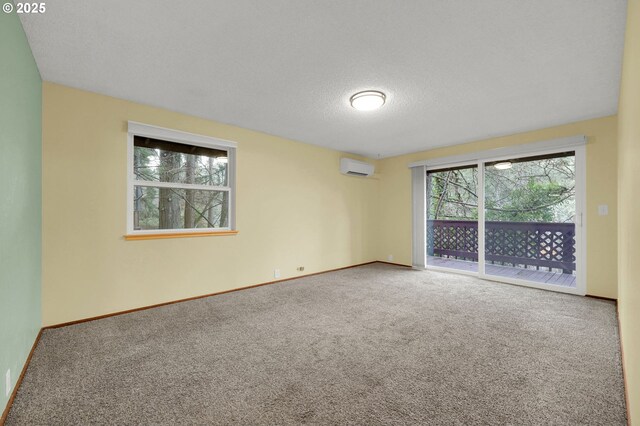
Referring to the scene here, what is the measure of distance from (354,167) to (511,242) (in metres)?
2.90

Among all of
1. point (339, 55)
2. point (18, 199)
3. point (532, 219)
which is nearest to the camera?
point (18, 199)

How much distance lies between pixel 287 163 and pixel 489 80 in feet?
9.49

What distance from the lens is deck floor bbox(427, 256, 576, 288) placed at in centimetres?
376

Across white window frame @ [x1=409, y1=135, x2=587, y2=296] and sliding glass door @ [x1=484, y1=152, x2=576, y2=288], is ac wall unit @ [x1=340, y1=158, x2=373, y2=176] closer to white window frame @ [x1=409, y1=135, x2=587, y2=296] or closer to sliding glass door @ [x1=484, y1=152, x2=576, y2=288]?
white window frame @ [x1=409, y1=135, x2=587, y2=296]

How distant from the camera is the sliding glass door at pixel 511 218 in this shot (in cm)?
372

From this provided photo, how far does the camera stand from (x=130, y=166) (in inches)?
117

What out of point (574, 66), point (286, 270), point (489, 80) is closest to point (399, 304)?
point (286, 270)

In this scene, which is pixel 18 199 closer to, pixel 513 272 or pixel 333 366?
pixel 333 366

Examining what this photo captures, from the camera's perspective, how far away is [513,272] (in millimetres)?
4242

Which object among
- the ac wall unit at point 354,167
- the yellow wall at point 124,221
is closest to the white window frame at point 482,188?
the ac wall unit at point 354,167

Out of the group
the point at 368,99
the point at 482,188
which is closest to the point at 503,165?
the point at 482,188

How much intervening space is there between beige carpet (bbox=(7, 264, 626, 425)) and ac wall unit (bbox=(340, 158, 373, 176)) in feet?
9.02

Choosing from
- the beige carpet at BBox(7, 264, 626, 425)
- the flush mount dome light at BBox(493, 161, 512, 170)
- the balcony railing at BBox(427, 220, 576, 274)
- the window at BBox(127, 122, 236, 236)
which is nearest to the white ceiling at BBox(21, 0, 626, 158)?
the window at BBox(127, 122, 236, 236)

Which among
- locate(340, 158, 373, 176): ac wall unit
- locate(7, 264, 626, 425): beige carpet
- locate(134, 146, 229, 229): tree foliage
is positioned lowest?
locate(7, 264, 626, 425): beige carpet
